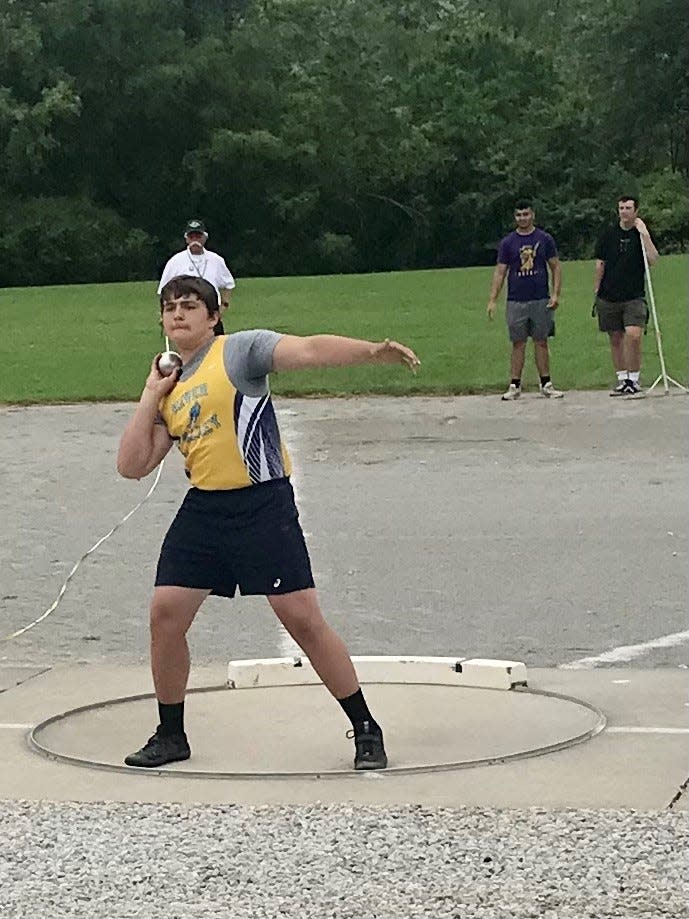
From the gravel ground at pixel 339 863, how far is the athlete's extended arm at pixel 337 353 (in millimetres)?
1443

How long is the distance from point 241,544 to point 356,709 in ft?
2.31

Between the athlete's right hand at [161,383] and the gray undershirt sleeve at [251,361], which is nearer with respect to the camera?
the gray undershirt sleeve at [251,361]

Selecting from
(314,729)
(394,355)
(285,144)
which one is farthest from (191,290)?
(285,144)

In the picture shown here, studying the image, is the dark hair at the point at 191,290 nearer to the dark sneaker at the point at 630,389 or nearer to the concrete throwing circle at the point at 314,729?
the concrete throwing circle at the point at 314,729

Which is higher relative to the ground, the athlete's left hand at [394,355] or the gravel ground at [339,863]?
the athlete's left hand at [394,355]

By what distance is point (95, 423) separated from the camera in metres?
16.7

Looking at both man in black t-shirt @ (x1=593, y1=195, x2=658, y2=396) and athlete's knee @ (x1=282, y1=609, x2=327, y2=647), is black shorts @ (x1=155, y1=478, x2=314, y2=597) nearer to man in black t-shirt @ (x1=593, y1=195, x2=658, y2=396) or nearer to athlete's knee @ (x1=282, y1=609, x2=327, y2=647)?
athlete's knee @ (x1=282, y1=609, x2=327, y2=647)

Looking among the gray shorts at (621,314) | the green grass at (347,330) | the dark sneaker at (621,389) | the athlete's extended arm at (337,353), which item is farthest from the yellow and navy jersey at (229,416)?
the green grass at (347,330)

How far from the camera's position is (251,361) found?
5.98 m

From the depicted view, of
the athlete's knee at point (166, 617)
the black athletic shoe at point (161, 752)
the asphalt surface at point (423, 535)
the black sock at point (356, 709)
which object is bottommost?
the asphalt surface at point (423, 535)

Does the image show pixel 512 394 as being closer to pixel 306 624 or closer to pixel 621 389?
pixel 621 389

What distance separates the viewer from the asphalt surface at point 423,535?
323 inches

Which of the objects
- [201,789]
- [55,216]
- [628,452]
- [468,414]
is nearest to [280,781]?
[201,789]

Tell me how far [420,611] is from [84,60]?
56.4 metres
